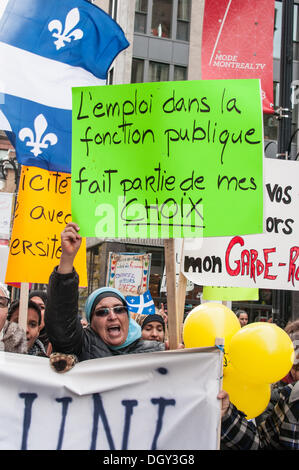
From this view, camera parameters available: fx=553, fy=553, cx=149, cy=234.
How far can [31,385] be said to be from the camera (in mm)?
2502

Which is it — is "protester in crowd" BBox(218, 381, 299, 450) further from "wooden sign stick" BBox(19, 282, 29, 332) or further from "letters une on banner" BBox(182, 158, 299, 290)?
"wooden sign stick" BBox(19, 282, 29, 332)

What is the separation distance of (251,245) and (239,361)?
1613 mm

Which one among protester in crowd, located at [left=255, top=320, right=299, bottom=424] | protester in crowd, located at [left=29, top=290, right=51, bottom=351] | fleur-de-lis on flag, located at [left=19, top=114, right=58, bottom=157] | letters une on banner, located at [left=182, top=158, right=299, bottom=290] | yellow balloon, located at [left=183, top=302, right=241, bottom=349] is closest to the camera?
protester in crowd, located at [left=255, top=320, right=299, bottom=424]

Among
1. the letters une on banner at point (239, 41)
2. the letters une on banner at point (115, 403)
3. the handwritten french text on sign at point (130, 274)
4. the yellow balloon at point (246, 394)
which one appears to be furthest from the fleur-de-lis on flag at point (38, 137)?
the handwritten french text on sign at point (130, 274)

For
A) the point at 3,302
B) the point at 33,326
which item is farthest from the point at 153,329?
the point at 3,302

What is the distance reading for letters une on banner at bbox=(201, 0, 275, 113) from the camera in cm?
574

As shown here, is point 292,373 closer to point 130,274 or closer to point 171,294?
point 171,294

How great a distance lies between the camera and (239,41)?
5.79m

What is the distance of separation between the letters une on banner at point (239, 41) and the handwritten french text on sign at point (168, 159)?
316 centimetres

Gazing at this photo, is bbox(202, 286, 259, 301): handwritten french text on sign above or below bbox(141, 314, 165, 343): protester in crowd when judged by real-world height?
above

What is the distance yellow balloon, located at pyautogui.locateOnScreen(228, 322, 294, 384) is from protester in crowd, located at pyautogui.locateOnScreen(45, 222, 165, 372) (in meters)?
0.49

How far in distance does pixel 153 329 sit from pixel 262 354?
235 centimetres

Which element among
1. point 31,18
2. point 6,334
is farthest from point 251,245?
point 31,18

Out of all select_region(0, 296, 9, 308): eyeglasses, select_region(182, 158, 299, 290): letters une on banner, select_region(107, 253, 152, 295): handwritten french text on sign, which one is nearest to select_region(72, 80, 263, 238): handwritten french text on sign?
select_region(0, 296, 9, 308): eyeglasses
